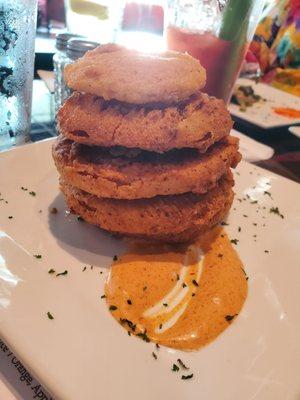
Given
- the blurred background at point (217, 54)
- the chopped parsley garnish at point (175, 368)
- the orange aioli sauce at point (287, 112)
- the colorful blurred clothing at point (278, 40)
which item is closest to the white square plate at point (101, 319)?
the chopped parsley garnish at point (175, 368)

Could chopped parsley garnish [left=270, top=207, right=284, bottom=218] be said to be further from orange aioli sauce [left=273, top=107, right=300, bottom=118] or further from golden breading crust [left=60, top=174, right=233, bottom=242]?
orange aioli sauce [left=273, top=107, right=300, bottom=118]

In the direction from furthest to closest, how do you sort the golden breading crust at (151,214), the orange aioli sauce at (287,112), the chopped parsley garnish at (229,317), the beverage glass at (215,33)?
1. the orange aioli sauce at (287,112)
2. the beverage glass at (215,33)
3. the golden breading crust at (151,214)
4. the chopped parsley garnish at (229,317)

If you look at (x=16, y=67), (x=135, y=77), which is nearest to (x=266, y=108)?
(x=16, y=67)

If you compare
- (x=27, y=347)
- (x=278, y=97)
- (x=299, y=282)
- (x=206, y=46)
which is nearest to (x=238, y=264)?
(x=299, y=282)

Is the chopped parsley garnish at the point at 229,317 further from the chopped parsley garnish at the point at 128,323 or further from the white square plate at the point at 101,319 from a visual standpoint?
the chopped parsley garnish at the point at 128,323

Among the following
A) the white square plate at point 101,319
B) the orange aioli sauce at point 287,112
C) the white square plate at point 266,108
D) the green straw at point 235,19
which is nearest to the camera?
the white square plate at point 101,319

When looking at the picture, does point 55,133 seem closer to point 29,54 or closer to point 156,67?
point 29,54

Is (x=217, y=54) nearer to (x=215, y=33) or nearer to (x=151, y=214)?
(x=215, y=33)
